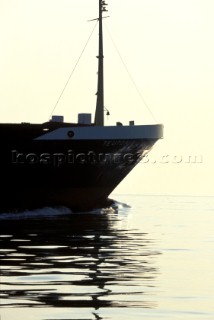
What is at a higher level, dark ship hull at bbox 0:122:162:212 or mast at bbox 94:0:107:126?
mast at bbox 94:0:107:126

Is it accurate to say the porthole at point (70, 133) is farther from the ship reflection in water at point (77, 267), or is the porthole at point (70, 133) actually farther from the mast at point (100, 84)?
the ship reflection in water at point (77, 267)

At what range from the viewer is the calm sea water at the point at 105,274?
49.1ft

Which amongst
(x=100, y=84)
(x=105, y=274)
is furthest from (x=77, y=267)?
(x=100, y=84)

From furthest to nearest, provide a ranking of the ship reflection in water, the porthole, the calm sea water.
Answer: the porthole
the ship reflection in water
the calm sea water

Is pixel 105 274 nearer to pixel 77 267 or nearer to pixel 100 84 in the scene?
pixel 77 267

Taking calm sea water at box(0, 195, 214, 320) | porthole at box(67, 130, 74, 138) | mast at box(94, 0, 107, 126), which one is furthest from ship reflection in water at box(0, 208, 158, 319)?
mast at box(94, 0, 107, 126)

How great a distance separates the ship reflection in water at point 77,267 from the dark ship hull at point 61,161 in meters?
12.3

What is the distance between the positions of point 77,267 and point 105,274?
164cm

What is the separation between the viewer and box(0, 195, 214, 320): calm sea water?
1496 cm

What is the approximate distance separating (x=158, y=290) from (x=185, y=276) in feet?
8.00

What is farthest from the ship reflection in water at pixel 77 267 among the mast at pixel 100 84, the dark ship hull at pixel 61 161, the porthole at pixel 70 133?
the mast at pixel 100 84

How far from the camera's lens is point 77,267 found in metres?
21.5

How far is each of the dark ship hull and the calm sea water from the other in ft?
42.6

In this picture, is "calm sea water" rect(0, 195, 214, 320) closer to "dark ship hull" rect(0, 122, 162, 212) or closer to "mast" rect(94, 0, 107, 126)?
"dark ship hull" rect(0, 122, 162, 212)
